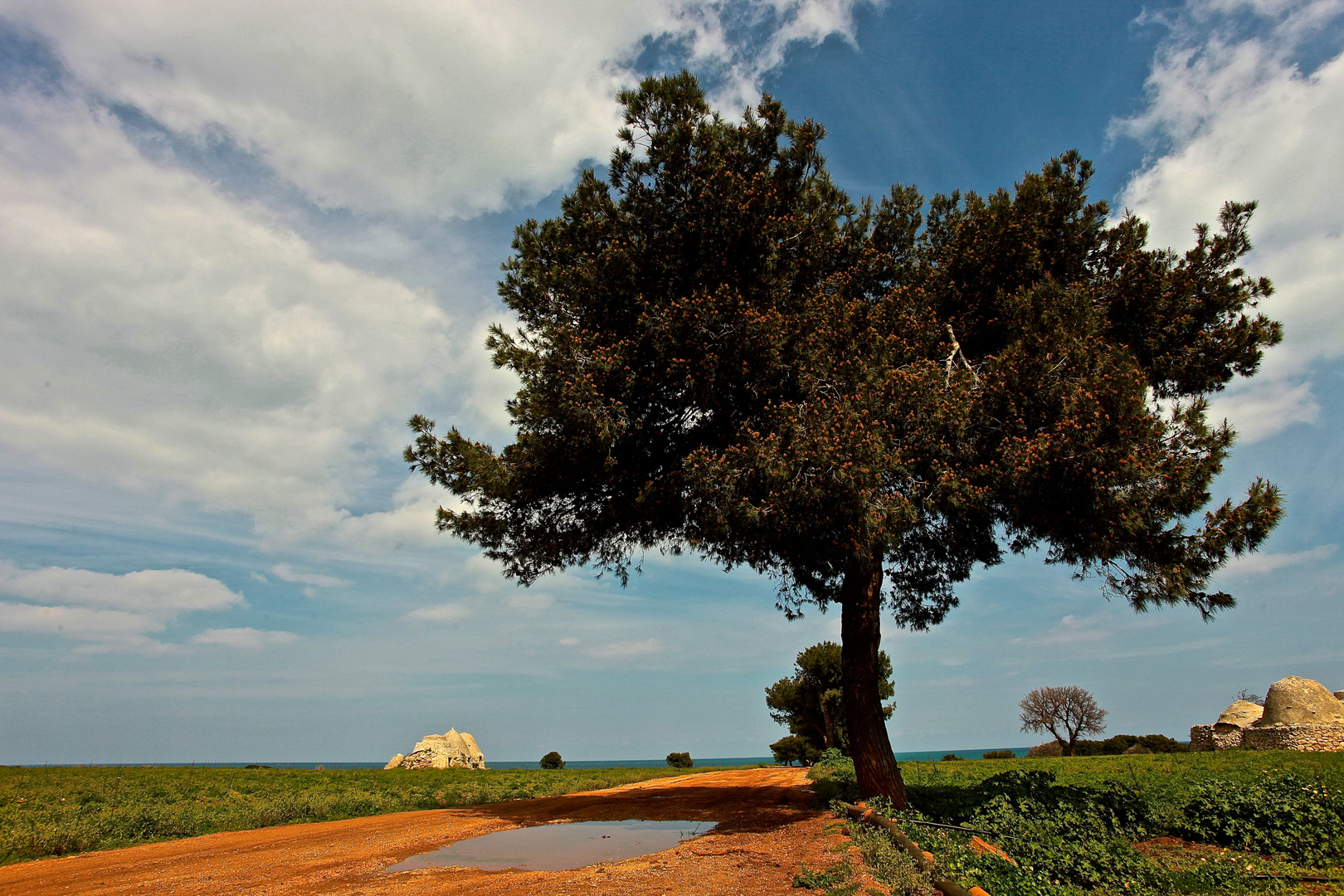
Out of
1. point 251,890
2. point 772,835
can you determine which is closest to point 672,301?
point 772,835

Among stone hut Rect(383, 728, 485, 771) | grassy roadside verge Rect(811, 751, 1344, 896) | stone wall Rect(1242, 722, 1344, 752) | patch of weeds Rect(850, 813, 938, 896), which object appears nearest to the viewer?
patch of weeds Rect(850, 813, 938, 896)

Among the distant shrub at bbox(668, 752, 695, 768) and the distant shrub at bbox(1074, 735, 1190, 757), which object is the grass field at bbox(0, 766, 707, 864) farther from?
the distant shrub at bbox(1074, 735, 1190, 757)

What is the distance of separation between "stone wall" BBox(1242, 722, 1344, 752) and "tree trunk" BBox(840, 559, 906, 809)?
2449cm

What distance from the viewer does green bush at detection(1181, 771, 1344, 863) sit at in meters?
7.72

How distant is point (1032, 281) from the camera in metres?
12.7

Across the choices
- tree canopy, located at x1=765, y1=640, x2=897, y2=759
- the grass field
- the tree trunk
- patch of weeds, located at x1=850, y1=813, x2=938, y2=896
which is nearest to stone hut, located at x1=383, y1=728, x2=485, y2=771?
the grass field

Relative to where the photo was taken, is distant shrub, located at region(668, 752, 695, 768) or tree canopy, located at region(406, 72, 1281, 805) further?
distant shrub, located at region(668, 752, 695, 768)

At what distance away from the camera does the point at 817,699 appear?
114 feet

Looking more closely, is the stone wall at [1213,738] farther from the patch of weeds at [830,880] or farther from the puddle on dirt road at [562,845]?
the patch of weeds at [830,880]

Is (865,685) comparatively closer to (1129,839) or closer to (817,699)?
(1129,839)

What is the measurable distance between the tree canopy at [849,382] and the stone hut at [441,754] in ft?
94.4

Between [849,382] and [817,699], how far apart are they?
92.7 ft

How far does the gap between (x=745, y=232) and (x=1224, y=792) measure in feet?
37.0

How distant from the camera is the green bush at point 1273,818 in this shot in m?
7.72
